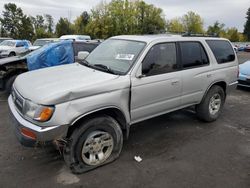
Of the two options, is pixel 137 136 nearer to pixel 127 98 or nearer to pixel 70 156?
pixel 127 98

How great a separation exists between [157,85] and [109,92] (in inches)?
36.6

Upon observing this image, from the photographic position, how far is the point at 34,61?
6773mm

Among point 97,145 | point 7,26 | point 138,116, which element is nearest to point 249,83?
point 138,116

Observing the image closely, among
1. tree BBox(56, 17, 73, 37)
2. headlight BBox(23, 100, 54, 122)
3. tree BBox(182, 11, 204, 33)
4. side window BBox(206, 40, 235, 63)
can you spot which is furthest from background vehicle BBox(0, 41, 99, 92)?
tree BBox(182, 11, 204, 33)

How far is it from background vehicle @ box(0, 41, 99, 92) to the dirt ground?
1.84 meters

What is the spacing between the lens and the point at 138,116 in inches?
148

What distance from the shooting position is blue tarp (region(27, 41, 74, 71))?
6.80m

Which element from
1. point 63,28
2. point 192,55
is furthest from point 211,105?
point 63,28

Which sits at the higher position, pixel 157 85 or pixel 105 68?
pixel 105 68

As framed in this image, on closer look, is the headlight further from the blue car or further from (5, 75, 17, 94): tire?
the blue car

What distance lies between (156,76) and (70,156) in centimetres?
177

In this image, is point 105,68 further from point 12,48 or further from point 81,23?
point 81,23

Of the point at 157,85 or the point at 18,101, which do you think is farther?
the point at 157,85

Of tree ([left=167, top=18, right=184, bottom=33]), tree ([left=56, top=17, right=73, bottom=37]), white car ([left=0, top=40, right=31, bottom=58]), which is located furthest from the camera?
tree ([left=167, top=18, right=184, bottom=33])
